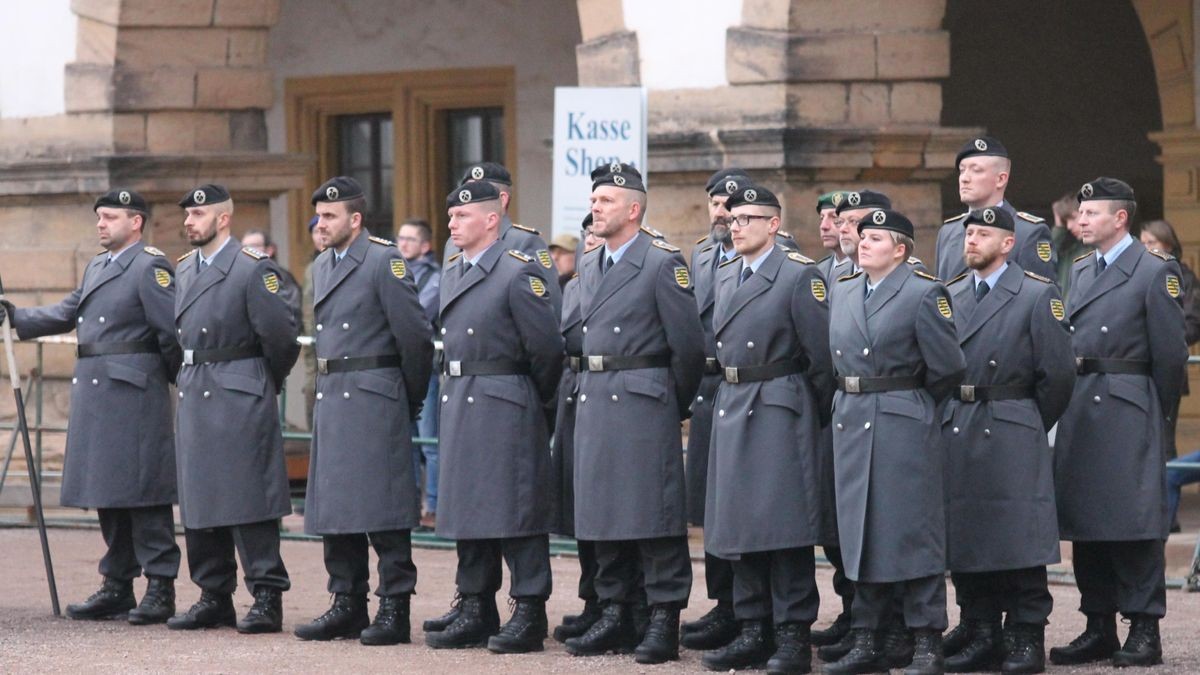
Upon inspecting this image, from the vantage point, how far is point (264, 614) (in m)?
9.58

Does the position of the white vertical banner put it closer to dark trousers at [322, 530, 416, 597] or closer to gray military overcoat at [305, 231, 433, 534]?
gray military overcoat at [305, 231, 433, 534]

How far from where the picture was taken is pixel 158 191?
14.3 metres

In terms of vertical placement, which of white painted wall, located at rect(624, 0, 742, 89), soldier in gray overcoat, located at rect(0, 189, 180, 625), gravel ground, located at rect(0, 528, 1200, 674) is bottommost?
gravel ground, located at rect(0, 528, 1200, 674)

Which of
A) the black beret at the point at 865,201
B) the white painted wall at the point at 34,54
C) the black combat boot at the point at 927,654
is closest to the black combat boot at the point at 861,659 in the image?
the black combat boot at the point at 927,654

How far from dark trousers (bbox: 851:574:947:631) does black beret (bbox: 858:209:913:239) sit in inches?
45.8

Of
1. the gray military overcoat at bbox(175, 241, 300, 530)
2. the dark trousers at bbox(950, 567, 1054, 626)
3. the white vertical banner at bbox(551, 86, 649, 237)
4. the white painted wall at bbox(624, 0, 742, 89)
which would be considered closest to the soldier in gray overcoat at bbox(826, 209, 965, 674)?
the dark trousers at bbox(950, 567, 1054, 626)

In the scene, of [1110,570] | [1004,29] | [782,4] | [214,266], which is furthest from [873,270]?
[1004,29]

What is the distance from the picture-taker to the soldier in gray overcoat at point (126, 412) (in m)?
9.93

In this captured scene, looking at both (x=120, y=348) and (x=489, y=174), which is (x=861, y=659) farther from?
(x=120, y=348)

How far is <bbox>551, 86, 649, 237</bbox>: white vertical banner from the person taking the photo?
1188cm

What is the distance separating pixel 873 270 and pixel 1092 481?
118 cm

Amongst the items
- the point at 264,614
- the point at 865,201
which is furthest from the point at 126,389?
the point at 865,201

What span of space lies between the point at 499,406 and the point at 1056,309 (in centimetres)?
207

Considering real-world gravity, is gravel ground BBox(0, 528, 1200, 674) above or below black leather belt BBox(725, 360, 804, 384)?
below
